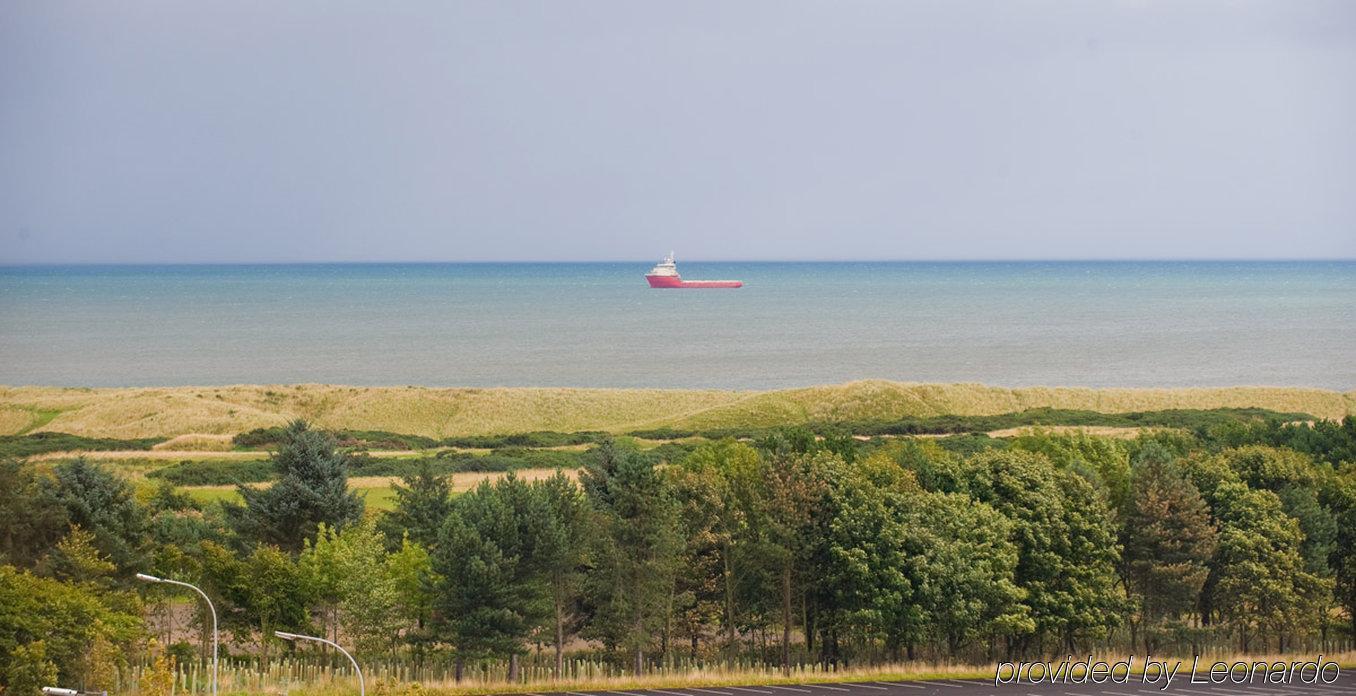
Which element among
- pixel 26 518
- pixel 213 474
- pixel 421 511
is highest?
pixel 26 518

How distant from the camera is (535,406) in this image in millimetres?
148625

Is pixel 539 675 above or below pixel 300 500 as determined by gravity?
below

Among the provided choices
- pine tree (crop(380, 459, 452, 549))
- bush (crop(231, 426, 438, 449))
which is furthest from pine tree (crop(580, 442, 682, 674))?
bush (crop(231, 426, 438, 449))

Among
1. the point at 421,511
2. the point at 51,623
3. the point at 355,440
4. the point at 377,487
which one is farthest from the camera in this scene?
the point at 355,440

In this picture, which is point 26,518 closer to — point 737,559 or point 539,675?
point 539,675

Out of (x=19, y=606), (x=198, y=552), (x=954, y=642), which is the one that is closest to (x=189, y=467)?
(x=198, y=552)

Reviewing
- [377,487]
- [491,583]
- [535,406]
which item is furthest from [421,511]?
[535,406]

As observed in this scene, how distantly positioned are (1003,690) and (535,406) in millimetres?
99532

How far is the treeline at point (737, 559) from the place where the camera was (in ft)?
181

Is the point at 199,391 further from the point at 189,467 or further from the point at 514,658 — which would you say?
the point at 514,658

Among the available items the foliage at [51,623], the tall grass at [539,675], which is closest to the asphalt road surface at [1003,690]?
the tall grass at [539,675]

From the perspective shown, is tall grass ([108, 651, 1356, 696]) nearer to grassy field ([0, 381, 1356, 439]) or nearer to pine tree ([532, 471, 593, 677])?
pine tree ([532, 471, 593, 677])

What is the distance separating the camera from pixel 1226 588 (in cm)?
6047

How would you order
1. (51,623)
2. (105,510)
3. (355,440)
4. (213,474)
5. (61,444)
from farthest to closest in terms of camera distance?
(355,440) < (61,444) < (213,474) < (105,510) < (51,623)
